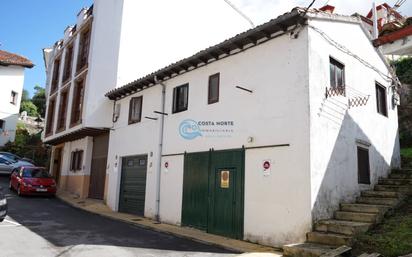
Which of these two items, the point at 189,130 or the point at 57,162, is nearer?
the point at 189,130

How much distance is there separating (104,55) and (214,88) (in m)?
8.68

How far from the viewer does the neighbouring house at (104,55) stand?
57.7 ft

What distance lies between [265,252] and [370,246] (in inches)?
89.4

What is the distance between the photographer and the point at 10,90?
3322 centimetres

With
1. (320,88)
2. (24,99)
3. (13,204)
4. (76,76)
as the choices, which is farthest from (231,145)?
(24,99)

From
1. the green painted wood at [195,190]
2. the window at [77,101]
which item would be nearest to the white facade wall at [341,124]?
the green painted wood at [195,190]

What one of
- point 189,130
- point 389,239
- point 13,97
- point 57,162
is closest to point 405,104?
point 189,130

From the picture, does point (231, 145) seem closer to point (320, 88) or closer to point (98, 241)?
point (320, 88)

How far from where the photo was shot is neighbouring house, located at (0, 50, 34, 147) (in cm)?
3250

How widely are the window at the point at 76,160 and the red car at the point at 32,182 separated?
1.88m

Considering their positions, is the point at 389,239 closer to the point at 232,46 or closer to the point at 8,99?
the point at 232,46

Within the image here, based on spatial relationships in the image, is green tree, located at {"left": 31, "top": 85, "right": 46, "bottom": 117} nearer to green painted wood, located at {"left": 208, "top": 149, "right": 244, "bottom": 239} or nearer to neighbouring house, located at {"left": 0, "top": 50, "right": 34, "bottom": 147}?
neighbouring house, located at {"left": 0, "top": 50, "right": 34, "bottom": 147}

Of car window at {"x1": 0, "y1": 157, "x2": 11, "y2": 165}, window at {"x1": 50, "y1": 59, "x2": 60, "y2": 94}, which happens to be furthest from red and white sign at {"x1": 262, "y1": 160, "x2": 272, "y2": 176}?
car window at {"x1": 0, "y1": 157, "x2": 11, "y2": 165}

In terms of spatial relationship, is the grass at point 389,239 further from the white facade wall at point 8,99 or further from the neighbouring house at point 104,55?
the white facade wall at point 8,99
